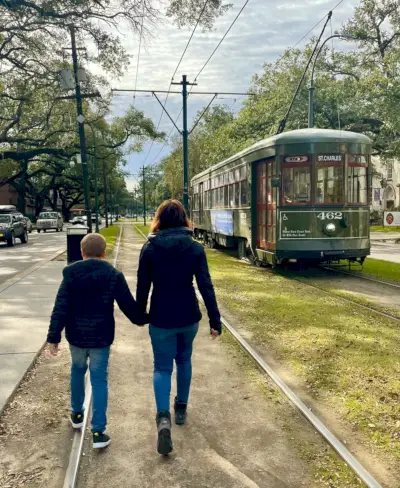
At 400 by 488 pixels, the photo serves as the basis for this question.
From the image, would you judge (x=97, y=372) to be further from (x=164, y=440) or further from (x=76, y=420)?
(x=164, y=440)

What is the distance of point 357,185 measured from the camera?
472 inches

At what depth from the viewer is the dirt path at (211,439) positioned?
3.25 metres

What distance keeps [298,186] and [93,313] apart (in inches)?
356

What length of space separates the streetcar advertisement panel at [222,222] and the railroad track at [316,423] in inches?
397

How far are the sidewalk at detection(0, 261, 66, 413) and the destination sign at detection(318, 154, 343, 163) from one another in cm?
673

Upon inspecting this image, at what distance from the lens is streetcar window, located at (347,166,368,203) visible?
11922 millimetres

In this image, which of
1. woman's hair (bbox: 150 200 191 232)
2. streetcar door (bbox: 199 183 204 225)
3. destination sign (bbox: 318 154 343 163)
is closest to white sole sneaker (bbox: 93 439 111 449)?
woman's hair (bbox: 150 200 191 232)

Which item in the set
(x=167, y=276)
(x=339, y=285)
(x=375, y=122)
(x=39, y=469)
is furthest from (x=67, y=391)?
(x=375, y=122)

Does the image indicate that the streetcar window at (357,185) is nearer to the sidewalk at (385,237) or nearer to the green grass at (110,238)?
the green grass at (110,238)

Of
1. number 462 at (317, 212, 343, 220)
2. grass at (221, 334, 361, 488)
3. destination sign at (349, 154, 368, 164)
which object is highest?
destination sign at (349, 154, 368, 164)

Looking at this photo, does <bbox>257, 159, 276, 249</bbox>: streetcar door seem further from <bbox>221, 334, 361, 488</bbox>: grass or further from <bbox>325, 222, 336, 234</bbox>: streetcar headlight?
<bbox>221, 334, 361, 488</bbox>: grass

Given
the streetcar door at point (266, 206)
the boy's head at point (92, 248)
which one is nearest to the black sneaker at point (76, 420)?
the boy's head at point (92, 248)

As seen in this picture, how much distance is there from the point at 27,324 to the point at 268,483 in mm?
5311

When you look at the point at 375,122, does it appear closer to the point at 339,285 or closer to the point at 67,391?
the point at 339,285
